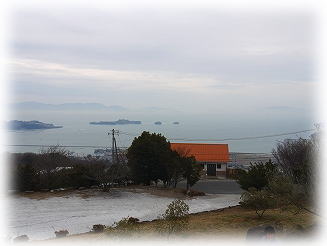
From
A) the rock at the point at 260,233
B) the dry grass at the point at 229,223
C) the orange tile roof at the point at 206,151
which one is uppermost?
the orange tile roof at the point at 206,151

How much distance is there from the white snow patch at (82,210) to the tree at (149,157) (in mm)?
2127

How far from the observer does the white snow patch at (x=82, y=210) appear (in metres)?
11.0

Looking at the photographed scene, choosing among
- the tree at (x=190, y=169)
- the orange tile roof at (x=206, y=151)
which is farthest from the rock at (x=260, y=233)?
the orange tile roof at (x=206, y=151)

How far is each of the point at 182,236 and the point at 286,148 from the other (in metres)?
14.4

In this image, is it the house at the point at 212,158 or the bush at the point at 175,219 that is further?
the house at the point at 212,158

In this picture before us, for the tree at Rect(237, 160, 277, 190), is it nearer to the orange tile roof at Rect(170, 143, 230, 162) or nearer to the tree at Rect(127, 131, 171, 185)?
the tree at Rect(127, 131, 171, 185)

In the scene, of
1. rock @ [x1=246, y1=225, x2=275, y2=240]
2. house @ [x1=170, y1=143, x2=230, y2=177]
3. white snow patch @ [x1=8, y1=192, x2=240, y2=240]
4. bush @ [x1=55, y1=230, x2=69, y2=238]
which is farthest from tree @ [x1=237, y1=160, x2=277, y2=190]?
house @ [x1=170, y1=143, x2=230, y2=177]

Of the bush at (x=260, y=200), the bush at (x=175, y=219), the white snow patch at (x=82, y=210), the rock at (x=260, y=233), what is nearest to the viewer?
the rock at (x=260, y=233)

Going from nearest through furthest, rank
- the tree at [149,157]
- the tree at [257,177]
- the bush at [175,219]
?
the bush at [175,219] → the tree at [257,177] → the tree at [149,157]

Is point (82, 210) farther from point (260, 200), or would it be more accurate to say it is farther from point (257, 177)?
point (257, 177)

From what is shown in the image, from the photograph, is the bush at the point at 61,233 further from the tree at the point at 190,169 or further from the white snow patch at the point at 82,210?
the tree at the point at 190,169

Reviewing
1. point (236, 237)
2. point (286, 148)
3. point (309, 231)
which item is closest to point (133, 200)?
point (236, 237)

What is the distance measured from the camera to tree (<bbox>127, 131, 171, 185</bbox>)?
1839cm

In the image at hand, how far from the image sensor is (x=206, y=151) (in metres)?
26.5
